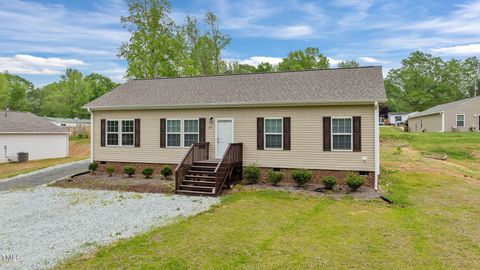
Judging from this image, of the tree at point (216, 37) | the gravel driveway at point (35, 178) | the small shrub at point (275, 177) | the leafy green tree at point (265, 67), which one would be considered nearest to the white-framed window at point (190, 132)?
the small shrub at point (275, 177)

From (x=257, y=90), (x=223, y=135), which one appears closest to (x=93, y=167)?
(x=223, y=135)

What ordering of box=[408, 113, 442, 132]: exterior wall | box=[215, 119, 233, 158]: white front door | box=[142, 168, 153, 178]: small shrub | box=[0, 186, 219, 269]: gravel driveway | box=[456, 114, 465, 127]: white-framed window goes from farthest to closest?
box=[408, 113, 442, 132]: exterior wall < box=[456, 114, 465, 127]: white-framed window < box=[142, 168, 153, 178]: small shrub < box=[215, 119, 233, 158]: white front door < box=[0, 186, 219, 269]: gravel driveway

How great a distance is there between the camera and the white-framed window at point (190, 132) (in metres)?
13.3

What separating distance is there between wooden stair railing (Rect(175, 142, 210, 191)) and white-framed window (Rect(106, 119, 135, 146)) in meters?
3.67

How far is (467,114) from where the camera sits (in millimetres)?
29531

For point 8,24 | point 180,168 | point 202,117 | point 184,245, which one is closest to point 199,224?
point 184,245

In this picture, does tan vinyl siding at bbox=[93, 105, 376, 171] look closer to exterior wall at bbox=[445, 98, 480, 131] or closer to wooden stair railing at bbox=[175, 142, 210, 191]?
wooden stair railing at bbox=[175, 142, 210, 191]

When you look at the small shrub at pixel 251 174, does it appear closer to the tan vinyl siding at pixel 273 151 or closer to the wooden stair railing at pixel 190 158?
the tan vinyl siding at pixel 273 151

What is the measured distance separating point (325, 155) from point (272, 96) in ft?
10.2

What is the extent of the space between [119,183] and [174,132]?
306 centimetres

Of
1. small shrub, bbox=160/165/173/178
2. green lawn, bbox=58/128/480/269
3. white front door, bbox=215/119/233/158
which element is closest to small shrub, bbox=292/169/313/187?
green lawn, bbox=58/128/480/269

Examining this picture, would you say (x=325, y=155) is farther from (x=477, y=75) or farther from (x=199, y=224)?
(x=477, y=75)

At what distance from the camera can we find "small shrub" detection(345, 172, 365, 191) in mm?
10461

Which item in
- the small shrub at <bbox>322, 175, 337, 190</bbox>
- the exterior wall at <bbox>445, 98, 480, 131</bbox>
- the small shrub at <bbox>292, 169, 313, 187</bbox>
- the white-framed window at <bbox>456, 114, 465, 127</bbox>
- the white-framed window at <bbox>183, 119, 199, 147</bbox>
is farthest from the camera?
the white-framed window at <bbox>456, 114, 465, 127</bbox>
